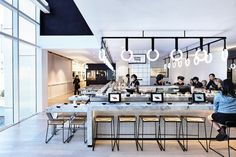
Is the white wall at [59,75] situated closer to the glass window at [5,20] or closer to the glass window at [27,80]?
the glass window at [27,80]

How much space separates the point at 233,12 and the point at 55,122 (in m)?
3.98

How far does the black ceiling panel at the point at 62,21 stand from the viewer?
916 centimetres

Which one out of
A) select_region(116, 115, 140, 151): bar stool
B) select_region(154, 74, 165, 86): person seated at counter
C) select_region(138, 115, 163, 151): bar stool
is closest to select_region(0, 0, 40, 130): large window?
select_region(116, 115, 140, 151): bar stool

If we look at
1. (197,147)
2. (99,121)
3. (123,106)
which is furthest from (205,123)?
(99,121)

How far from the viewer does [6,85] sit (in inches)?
269

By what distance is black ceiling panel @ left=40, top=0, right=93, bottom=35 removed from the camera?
9.16m

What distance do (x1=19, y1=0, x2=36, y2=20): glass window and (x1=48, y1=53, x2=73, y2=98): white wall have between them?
12.4 feet

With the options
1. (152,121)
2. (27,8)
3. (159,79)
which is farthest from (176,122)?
(27,8)

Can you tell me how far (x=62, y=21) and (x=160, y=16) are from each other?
566cm

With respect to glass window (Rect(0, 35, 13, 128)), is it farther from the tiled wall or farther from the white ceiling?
the tiled wall

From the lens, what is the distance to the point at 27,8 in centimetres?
852

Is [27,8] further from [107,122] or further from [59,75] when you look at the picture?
[59,75]

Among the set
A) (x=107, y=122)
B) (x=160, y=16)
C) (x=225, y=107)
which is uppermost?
(x=160, y=16)

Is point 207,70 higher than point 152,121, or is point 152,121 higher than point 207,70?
point 207,70
